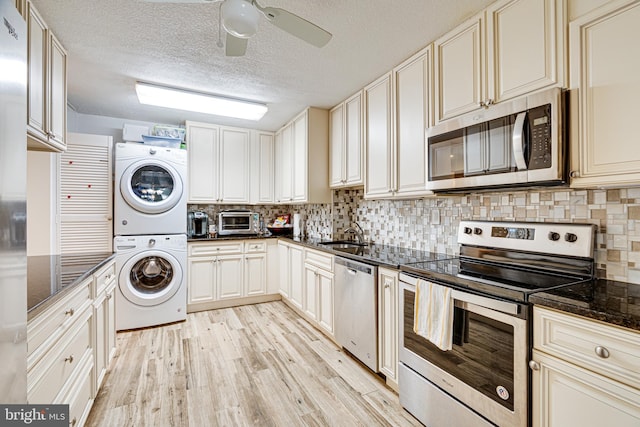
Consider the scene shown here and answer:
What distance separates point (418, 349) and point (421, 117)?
5.12 feet

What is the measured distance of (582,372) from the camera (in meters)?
1.05

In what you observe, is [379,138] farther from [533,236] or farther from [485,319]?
[485,319]

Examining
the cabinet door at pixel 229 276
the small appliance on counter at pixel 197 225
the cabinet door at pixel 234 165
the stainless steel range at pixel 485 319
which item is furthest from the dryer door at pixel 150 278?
the stainless steel range at pixel 485 319

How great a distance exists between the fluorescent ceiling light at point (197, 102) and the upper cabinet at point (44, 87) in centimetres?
69

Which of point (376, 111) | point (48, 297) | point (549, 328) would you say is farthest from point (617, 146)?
point (48, 297)

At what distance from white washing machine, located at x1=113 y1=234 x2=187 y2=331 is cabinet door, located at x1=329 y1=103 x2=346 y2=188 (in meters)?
1.84

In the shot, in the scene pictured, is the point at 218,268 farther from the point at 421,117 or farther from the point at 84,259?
the point at 421,117

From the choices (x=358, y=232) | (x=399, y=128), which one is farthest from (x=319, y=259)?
(x=399, y=128)

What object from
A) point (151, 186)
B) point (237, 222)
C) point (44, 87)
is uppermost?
point (44, 87)

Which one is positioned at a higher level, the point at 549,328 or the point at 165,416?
the point at 549,328

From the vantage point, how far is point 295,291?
3.47m

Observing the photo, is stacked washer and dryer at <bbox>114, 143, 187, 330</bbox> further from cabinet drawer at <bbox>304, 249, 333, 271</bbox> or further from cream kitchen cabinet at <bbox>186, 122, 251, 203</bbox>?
cabinet drawer at <bbox>304, 249, 333, 271</bbox>

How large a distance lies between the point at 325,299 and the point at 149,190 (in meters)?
2.25

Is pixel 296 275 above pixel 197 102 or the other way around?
the other way around
